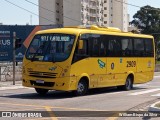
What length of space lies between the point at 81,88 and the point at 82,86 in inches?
4.4

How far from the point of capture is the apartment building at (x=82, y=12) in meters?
124

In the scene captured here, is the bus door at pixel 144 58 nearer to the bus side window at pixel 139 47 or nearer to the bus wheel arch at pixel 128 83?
the bus side window at pixel 139 47

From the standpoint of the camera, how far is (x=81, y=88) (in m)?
19.7

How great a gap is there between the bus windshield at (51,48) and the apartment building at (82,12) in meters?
102

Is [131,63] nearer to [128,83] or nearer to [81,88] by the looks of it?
[128,83]

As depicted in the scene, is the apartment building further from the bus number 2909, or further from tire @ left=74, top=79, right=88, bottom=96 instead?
tire @ left=74, top=79, right=88, bottom=96

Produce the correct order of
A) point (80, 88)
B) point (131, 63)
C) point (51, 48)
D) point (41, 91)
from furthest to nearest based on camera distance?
1. point (131, 63)
2. point (41, 91)
3. point (80, 88)
4. point (51, 48)

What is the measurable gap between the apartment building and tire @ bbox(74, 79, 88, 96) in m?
102

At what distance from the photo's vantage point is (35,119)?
38.5 feet

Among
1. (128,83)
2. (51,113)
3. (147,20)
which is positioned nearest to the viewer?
(51,113)

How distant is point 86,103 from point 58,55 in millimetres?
3043

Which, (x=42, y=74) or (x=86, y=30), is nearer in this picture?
(x=42, y=74)

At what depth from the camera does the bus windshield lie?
1873 centimetres

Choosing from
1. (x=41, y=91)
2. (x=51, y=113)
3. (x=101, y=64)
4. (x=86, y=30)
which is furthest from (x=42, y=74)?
(x=51, y=113)
